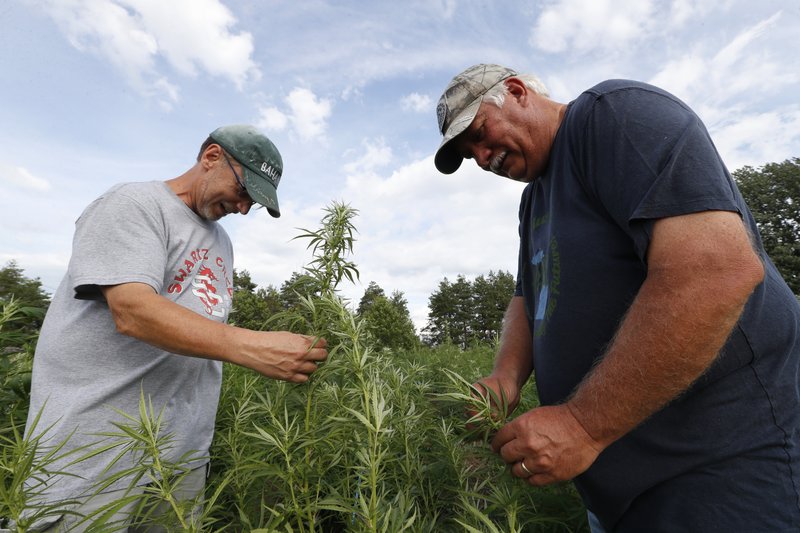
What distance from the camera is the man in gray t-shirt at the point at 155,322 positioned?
1.74 meters

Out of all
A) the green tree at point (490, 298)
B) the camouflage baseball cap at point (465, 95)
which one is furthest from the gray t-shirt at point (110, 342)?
the green tree at point (490, 298)

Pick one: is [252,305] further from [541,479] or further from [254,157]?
[541,479]

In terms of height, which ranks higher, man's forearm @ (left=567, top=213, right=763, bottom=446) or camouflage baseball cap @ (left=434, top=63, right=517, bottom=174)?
camouflage baseball cap @ (left=434, top=63, right=517, bottom=174)

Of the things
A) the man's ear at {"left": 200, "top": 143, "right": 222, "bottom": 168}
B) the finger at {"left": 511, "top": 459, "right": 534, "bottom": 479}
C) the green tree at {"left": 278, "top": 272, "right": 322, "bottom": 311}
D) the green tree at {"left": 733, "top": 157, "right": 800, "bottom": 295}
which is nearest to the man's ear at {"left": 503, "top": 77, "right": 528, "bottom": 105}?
the green tree at {"left": 278, "top": 272, "right": 322, "bottom": 311}

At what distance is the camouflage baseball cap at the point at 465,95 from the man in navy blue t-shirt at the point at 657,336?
163 millimetres

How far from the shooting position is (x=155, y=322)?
5.77 ft

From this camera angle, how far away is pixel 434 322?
6406 centimetres

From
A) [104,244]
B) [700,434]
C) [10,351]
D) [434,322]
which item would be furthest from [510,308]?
[434,322]

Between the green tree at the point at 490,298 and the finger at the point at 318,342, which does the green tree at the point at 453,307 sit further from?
the finger at the point at 318,342

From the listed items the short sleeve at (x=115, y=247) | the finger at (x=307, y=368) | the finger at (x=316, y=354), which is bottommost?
the finger at (x=307, y=368)

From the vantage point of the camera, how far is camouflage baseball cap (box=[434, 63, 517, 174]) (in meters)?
1.92

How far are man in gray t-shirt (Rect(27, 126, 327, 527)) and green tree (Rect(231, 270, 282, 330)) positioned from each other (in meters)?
0.25

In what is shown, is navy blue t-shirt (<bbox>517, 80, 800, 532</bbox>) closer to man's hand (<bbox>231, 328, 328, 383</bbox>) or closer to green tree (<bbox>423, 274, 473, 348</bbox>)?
man's hand (<bbox>231, 328, 328, 383</bbox>)

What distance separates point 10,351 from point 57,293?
198cm
